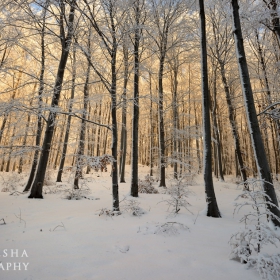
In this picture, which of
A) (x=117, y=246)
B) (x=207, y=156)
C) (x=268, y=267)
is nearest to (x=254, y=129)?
(x=207, y=156)

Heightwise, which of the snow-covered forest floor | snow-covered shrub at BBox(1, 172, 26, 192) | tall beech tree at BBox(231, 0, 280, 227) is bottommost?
the snow-covered forest floor

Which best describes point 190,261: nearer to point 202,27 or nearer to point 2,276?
point 2,276

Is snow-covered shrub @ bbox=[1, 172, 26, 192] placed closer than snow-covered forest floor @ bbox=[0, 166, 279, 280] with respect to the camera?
No

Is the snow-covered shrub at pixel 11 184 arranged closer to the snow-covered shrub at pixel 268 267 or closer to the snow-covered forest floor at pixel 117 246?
the snow-covered forest floor at pixel 117 246

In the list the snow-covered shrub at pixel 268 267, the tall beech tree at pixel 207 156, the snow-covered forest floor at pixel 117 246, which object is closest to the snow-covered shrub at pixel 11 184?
the snow-covered forest floor at pixel 117 246

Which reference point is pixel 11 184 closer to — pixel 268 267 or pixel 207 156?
pixel 207 156

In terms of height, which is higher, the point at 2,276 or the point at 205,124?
the point at 205,124

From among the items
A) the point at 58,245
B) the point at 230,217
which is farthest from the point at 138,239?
the point at 230,217

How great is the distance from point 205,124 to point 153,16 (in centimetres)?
816

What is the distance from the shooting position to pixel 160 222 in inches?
156

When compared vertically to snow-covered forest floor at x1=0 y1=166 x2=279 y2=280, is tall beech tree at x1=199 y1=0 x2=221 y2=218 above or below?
above

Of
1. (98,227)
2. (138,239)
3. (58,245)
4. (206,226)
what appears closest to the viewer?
(58,245)

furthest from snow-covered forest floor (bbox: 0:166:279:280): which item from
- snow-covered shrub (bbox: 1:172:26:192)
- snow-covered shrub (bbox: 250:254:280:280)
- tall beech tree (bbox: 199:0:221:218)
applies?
snow-covered shrub (bbox: 1:172:26:192)

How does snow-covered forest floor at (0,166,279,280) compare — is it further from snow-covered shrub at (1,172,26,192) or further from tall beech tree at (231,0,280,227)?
snow-covered shrub at (1,172,26,192)
